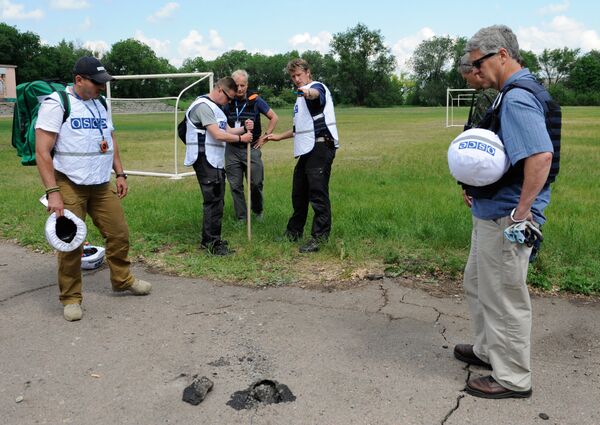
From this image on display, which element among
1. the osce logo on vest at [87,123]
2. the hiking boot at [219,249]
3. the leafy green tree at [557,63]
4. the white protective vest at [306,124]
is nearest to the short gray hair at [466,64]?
the osce logo on vest at [87,123]

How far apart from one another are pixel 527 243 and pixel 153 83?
55.2 feet

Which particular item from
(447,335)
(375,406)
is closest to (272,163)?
(447,335)

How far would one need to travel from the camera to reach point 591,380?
3613 mm

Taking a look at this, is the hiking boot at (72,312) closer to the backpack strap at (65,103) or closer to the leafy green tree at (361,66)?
the backpack strap at (65,103)

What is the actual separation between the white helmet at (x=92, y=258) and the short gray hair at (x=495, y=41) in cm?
446

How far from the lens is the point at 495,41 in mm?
3191

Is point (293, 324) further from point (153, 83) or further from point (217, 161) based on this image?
point (153, 83)

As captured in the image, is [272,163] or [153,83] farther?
[153,83]

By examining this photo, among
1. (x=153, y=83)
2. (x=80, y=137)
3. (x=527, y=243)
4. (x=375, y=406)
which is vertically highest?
(x=153, y=83)

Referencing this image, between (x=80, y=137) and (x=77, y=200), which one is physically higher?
(x=80, y=137)

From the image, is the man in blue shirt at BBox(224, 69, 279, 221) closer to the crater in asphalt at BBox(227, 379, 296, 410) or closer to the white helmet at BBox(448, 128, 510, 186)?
the crater in asphalt at BBox(227, 379, 296, 410)

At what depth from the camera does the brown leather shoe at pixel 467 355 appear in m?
3.84

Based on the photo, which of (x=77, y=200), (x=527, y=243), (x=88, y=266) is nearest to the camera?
(x=527, y=243)

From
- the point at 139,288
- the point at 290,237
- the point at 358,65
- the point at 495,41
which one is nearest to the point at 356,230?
the point at 290,237
